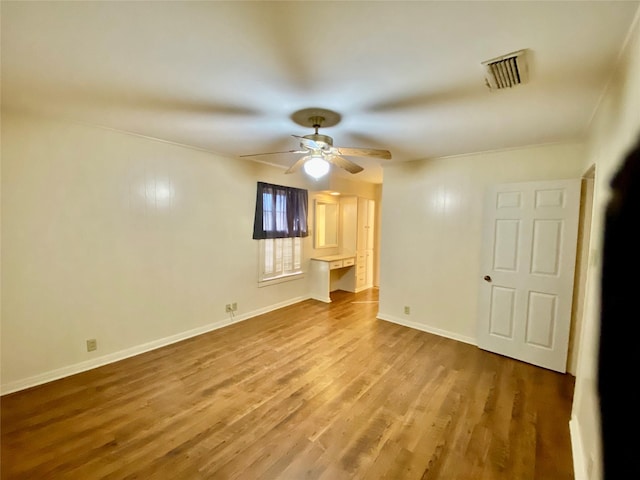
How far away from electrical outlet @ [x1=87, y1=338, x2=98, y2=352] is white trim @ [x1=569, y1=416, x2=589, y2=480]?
4.03 metres

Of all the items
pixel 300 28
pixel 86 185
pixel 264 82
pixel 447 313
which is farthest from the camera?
pixel 447 313

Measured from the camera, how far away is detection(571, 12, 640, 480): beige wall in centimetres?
129

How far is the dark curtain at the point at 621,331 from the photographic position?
889 mm

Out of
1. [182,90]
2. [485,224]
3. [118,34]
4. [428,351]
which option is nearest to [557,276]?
[485,224]

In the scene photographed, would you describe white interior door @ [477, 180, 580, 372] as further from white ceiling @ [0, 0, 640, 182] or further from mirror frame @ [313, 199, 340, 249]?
mirror frame @ [313, 199, 340, 249]

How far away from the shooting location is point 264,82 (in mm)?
1818

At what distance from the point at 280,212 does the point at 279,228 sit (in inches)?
10.8

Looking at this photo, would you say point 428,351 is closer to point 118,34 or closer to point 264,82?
point 264,82

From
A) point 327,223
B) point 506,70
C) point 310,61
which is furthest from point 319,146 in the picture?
point 327,223

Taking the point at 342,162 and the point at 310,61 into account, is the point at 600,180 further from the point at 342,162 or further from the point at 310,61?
the point at 310,61

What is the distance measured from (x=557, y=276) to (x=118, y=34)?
408 centimetres

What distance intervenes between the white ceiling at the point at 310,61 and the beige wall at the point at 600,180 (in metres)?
0.12

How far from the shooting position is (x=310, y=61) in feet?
5.21

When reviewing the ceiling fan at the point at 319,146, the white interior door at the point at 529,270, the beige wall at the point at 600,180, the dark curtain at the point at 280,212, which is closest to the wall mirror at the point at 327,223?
the dark curtain at the point at 280,212
